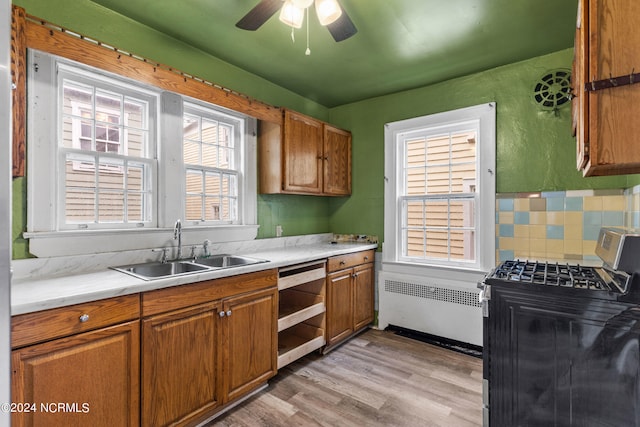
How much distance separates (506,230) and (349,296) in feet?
5.07

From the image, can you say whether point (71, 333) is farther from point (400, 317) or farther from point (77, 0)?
point (400, 317)

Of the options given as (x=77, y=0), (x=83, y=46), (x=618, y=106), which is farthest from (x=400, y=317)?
(x=77, y=0)

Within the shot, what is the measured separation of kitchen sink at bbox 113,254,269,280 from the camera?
2.06m

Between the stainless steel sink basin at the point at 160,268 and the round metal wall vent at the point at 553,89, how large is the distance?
2.94 metres

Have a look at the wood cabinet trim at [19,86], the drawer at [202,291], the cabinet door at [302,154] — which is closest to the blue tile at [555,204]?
the cabinet door at [302,154]

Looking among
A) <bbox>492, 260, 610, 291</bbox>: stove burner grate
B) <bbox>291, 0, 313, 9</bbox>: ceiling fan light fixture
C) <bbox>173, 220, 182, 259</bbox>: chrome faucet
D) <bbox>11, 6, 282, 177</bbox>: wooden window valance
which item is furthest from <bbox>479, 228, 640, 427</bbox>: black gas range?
<bbox>11, 6, 282, 177</bbox>: wooden window valance

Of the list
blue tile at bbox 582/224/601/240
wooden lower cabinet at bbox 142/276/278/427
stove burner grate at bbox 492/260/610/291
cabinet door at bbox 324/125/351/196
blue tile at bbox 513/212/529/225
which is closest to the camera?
stove burner grate at bbox 492/260/610/291

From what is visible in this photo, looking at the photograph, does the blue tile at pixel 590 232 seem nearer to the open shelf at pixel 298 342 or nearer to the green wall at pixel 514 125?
the green wall at pixel 514 125

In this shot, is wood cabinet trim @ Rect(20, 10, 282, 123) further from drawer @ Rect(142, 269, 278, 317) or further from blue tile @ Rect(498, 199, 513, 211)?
blue tile @ Rect(498, 199, 513, 211)

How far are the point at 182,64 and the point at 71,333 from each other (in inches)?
78.6

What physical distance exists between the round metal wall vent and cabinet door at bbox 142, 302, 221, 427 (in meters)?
2.97

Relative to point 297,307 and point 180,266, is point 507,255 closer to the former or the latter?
point 297,307

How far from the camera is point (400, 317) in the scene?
10.9ft

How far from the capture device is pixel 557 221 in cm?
257
